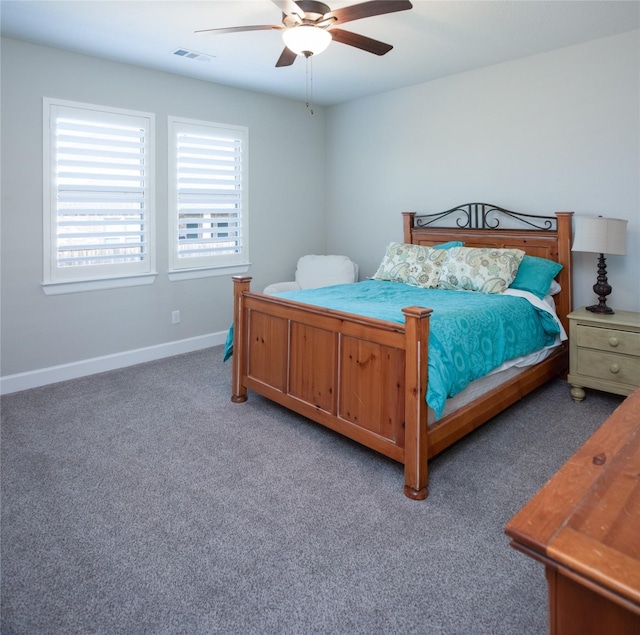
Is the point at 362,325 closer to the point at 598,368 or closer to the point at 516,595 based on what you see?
the point at 516,595

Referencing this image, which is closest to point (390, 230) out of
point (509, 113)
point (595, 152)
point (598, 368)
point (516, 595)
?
point (509, 113)

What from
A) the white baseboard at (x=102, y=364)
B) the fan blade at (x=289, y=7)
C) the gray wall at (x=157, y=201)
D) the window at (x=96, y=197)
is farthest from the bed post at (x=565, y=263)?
the window at (x=96, y=197)

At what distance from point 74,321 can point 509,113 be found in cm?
402

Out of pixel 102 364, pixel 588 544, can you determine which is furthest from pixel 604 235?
pixel 102 364

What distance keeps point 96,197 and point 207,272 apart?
1225mm

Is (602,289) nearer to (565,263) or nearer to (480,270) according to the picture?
(565,263)

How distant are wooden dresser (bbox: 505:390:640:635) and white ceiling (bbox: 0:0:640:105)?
2.88 meters

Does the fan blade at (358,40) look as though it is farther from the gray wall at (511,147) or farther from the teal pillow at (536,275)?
the teal pillow at (536,275)

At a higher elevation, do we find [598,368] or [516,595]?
[598,368]

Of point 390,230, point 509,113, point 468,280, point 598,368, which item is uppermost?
point 509,113

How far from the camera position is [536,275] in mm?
3545

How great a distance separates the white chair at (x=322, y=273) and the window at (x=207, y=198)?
592 mm

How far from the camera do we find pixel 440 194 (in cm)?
455

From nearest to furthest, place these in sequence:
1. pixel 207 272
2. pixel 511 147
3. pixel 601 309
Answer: pixel 601 309, pixel 511 147, pixel 207 272
